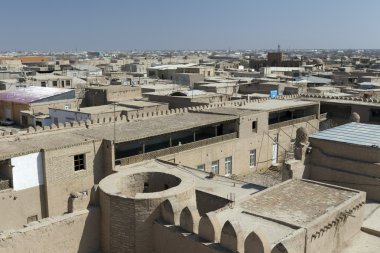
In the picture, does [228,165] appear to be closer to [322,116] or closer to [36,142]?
[322,116]

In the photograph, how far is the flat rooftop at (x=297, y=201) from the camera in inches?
618

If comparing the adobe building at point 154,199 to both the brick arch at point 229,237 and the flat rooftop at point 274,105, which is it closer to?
the brick arch at point 229,237

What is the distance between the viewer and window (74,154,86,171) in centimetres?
2353

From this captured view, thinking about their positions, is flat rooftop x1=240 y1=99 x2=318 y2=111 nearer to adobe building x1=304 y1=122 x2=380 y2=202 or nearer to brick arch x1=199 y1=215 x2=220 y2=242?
adobe building x1=304 y1=122 x2=380 y2=202

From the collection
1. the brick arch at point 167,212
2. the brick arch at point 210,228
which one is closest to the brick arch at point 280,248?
the brick arch at point 210,228

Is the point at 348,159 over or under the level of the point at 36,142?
under

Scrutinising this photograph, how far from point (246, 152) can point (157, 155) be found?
30.8 ft

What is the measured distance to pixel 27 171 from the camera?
21.8 meters

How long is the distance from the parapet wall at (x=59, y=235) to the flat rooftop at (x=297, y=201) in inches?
239

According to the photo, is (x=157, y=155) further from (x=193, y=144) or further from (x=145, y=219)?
(x=145, y=219)

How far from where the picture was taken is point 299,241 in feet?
43.1

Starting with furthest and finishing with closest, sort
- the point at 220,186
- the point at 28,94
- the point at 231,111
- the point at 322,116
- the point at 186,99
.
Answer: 1. the point at 28,94
2. the point at 186,99
3. the point at 322,116
4. the point at 231,111
5. the point at 220,186

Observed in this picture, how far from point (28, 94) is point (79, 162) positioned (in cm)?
2936

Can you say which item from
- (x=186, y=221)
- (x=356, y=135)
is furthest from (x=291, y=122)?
(x=186, y=221)
